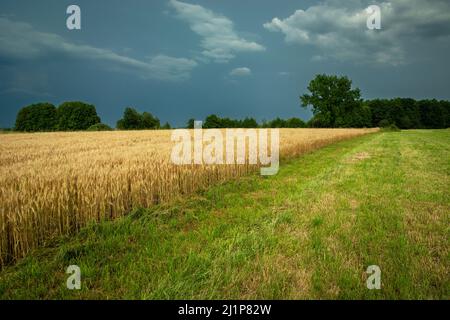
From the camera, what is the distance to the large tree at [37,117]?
78.6m

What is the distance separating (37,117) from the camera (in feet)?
259

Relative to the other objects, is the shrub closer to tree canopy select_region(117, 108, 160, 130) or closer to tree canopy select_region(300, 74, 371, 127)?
tree canopy select_region(117, 108, 160, 130)

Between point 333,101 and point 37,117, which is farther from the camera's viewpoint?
point 37,117

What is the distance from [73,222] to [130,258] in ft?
5.23

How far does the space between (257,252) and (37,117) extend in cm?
9793

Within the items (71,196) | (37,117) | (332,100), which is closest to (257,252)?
(71,196)

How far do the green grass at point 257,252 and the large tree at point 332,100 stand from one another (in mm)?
A: 69045

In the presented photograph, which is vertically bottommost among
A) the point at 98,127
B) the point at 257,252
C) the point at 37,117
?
the point at 257,252

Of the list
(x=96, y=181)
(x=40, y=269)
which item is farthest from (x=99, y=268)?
(x=96, y=181)

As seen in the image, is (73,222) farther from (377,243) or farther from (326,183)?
(326,183)

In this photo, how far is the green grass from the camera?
2928 mm

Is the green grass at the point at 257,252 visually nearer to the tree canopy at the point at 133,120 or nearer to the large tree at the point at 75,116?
the tree canopy at the point at 133,120

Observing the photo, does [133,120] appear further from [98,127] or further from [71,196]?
[71,196]

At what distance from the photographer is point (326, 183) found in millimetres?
8086
